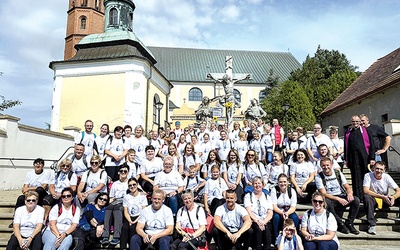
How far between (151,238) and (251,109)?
1309 centimetres

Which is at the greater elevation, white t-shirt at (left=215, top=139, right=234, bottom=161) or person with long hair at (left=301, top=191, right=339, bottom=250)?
white t-shirt at (left=215, top=139, right=234, bottom=161)

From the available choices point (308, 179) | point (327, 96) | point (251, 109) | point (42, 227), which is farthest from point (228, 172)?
point (327, 96)

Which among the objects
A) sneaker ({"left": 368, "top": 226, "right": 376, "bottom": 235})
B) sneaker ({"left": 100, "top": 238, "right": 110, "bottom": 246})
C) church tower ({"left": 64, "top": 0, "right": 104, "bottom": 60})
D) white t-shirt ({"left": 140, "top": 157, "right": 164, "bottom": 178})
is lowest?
sneaker ({"left": 100, "top": 238, "right": 110, "bottom": 246})

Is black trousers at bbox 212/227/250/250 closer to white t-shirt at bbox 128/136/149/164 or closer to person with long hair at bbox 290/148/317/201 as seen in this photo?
person with long hair at bbox 290/148/317/201

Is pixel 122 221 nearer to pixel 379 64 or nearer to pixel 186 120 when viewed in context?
pixel 379 64

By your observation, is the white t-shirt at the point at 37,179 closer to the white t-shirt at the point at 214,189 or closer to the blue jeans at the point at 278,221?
the white t-shirt at the point at 214,189

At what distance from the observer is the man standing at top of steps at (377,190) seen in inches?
227

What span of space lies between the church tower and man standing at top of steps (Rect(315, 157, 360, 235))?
3440cm

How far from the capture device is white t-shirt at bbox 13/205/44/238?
15.9 ft

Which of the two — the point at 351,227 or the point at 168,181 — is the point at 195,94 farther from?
the point at 351,227

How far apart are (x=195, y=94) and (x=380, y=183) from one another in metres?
37.9

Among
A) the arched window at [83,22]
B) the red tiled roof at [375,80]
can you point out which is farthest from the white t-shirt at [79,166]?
the arched window at [83,22]

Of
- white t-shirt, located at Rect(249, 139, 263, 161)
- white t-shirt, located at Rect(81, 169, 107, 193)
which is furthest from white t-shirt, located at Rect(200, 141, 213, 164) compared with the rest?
white t-shirt, located at Rect(81, 169, 107, 193)

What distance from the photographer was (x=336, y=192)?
19.4 feet
